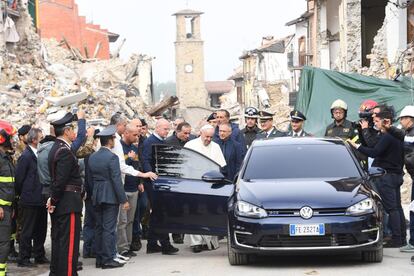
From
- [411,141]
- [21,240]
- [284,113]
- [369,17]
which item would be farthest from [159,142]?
[284,113]

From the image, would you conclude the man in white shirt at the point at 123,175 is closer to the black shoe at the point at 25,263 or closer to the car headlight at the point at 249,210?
the black shoe at the point at 25,263

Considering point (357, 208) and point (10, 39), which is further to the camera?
point (10, 39)

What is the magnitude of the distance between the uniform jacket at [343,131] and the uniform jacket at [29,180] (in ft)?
16.2

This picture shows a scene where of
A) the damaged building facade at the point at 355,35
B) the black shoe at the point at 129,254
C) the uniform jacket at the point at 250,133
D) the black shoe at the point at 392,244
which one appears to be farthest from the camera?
the damaged building facade at the point at 355,35

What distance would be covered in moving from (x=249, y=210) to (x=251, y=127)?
204 inches

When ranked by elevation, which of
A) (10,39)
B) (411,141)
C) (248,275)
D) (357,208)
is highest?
(10,39)

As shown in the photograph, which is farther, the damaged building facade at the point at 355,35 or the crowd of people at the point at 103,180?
the damaged building facade at the point at 355,35

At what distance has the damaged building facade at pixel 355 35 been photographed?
25.7 meters

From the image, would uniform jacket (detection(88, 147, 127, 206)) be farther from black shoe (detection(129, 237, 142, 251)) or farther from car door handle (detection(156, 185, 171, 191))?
black shoe (detection(129, 237, 142, 251))

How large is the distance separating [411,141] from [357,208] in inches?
80.2

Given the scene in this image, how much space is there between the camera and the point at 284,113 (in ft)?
172

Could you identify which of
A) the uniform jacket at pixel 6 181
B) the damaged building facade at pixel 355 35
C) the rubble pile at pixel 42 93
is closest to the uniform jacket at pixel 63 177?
the uniform jacket at pixel 6 181

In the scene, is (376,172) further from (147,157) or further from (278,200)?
(147,157)

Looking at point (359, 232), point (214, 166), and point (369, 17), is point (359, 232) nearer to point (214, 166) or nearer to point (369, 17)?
point (214, 166)
